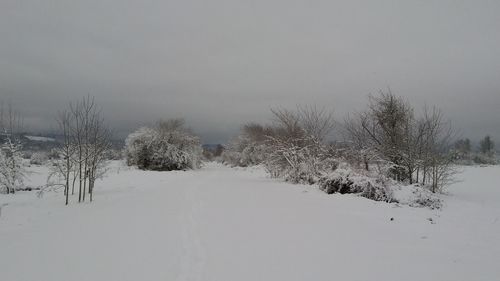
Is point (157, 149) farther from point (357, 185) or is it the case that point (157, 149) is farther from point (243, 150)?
point (357, 185)

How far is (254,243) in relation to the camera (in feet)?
19.7

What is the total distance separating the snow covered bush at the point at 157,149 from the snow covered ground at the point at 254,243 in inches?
1313

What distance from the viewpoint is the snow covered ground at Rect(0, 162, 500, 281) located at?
457 cm

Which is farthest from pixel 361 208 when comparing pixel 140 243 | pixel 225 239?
pixel 140 243

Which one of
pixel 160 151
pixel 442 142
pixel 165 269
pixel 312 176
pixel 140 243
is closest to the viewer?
pixel 165 269

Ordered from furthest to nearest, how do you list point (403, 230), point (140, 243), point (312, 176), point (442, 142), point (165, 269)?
1. point (312, 176)
2. point (442, 142)
3. point (403, 230)
4. point (140, 243)
5. point (165, 269)

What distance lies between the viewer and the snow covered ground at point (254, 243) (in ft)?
15.0

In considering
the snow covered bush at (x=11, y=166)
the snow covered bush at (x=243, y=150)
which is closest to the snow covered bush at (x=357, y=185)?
the snow covered bush at (x=11, y=166)

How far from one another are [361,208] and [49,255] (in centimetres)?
842

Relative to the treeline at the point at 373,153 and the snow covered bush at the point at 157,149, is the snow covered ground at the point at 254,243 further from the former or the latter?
the snow covered bush at the point at 157,149

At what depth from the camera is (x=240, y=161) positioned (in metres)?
55.0

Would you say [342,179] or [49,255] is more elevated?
[342,179]

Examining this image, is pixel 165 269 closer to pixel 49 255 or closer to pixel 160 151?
pixel 49 255

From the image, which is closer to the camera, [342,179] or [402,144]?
[342,179]
